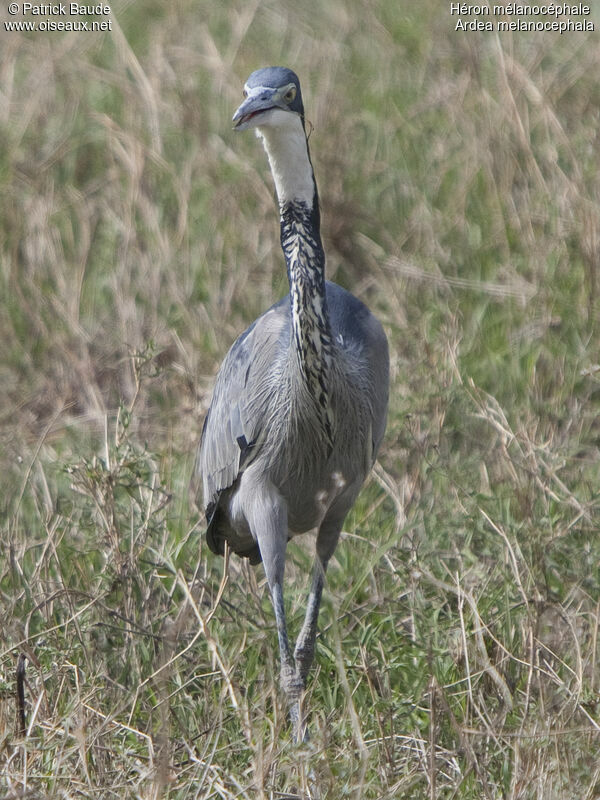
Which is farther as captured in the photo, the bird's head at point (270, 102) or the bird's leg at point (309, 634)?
the bird's leg at point (309, 634)

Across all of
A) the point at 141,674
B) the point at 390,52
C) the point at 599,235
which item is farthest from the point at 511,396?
the point at 390,52

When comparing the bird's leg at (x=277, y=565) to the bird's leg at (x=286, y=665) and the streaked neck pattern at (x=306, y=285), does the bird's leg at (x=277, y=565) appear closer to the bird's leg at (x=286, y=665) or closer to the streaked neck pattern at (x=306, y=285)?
the bird's leg at (x=286, y=665)

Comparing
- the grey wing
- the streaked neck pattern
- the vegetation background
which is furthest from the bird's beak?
the vegetation background

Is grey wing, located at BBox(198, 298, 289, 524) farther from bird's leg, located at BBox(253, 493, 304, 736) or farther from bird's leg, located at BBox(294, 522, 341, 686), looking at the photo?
bird's leg, located at BBox(294, 522, 341, 686)

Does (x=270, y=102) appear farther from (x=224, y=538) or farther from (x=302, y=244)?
(x=224, y=538)

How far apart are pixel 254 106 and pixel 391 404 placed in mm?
2129

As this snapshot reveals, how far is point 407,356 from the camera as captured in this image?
235 inches

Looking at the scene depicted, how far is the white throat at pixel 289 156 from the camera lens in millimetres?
3867

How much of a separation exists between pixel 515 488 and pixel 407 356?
1457mm

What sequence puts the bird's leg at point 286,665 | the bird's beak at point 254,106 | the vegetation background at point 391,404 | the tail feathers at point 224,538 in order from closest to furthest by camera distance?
the vegetation background at point 391,404
the bird's beak at point 254,106
the bird's leg at point 286,665
the tail feathers at point 224,538

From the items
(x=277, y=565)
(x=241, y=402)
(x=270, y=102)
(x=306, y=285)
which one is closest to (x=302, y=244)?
(x=306, y=285)

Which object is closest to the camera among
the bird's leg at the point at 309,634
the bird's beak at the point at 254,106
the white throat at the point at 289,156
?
the bird's beak at the point at 254,106

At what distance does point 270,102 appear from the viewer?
381 centimetres

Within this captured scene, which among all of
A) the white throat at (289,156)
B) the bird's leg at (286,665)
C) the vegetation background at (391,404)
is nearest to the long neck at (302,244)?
the white throat at (289,156)
